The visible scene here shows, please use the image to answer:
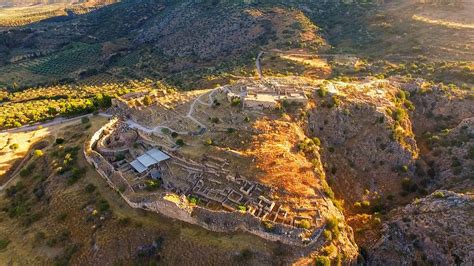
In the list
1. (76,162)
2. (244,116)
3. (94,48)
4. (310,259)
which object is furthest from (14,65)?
(310,259)

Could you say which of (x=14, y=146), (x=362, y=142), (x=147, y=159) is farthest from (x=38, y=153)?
(x=362, y=142)

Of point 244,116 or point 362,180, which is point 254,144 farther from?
point 362,180

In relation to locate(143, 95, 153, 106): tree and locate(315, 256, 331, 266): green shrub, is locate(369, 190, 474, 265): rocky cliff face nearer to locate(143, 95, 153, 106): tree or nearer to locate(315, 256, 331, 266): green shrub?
locate(315, 256, 331, 266): green shrub

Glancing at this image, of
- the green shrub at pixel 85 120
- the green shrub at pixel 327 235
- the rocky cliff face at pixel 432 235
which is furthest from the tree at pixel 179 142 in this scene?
the rocky cliff face at pixel 432 235

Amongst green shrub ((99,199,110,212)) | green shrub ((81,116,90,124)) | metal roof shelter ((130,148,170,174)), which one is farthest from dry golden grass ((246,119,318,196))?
green shrub ((81,116,90,124))

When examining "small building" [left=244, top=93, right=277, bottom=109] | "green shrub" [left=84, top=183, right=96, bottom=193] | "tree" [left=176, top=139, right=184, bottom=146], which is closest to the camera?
"green shrub" [left=84, top=183, right=96, bottom=193]
